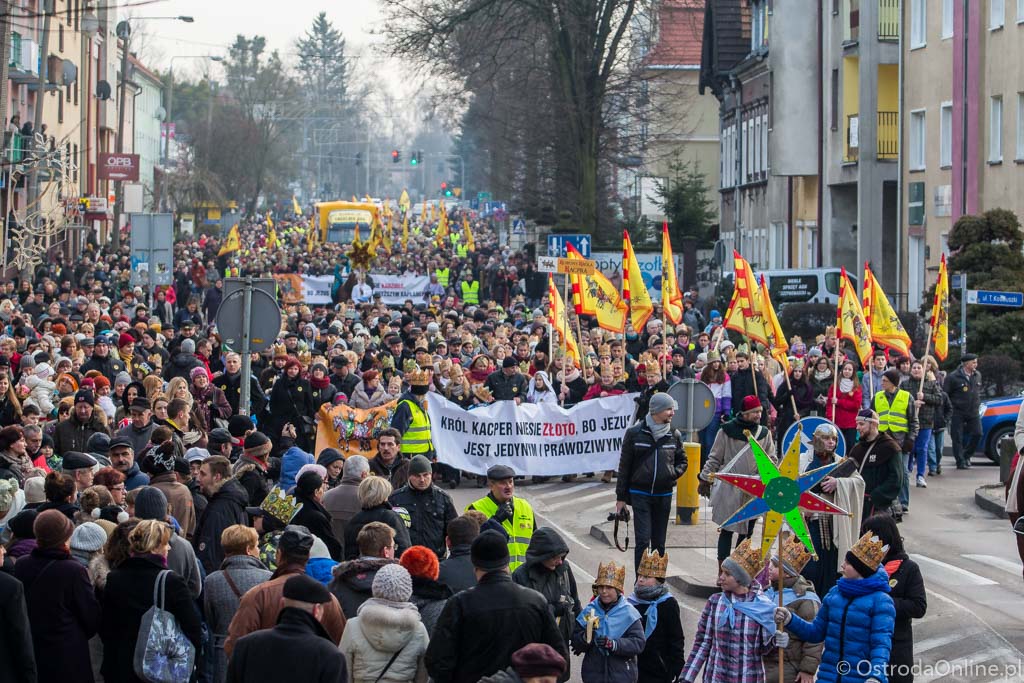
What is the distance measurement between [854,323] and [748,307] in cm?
182

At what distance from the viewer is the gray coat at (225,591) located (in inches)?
330

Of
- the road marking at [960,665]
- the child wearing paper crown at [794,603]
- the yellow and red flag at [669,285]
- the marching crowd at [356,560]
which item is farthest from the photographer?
the yellow and red flag at [669,285]

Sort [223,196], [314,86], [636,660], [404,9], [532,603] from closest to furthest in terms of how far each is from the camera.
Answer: [532,603]
[636,660]
[404,9]
[223,196]
[314,86]

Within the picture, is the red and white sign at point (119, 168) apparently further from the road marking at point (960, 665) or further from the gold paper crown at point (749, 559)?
the gold paper crown at point (749, 559)

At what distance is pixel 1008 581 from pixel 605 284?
11.2 metres

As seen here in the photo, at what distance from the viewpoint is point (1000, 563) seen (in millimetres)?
15305

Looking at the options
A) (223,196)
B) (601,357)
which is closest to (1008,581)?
(601,357)

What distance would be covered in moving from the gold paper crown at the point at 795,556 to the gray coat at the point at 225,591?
2742 millimetres

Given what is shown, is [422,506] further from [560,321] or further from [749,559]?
[560,321]

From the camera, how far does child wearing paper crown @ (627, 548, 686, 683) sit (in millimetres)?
8727

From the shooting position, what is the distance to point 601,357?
24.8 meters

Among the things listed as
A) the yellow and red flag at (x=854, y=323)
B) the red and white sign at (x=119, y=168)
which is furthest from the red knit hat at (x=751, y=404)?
the red and white sign at (x=119, y=168)

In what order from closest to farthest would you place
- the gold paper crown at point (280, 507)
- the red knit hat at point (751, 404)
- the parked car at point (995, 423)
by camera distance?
the gold paper crown at point (280, 507)
the red knit hat at point (751, 404)
the parked car at point (995, 423)

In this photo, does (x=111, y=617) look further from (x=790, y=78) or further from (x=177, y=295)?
(x=790, y=78)
